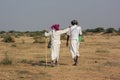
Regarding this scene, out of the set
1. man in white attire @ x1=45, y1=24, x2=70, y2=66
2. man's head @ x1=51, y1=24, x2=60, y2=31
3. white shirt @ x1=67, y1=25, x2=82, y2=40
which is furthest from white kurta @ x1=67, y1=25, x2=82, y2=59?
man's head @ x1=51, y1=24, x2=60, y2=31

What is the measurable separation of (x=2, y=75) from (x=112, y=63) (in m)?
6.55

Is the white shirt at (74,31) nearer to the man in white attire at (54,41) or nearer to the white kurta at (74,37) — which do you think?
the white kurta at (74,37)

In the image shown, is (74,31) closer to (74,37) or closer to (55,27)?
(74,37)

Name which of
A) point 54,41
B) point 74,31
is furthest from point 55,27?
point 74,31

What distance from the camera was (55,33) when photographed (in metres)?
18.6

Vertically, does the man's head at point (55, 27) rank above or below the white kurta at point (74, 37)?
above

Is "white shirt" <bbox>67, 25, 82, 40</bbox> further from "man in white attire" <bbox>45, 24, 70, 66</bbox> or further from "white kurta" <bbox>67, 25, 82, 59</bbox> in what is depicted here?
"man in white attire" <bbox>45, 24, 70, 66</bbox>

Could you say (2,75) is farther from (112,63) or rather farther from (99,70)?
(112,63)

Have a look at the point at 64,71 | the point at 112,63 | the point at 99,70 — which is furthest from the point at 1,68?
the point at 112,63

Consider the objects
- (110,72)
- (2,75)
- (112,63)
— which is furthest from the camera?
(112,63)

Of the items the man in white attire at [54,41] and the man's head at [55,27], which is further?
the man's head at [55,27]

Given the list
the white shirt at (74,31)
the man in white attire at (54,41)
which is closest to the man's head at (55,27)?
the man in white attire at (54,41)

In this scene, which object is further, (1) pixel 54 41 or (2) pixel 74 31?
(2) pixel 74 31

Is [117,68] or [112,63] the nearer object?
[117,68]
